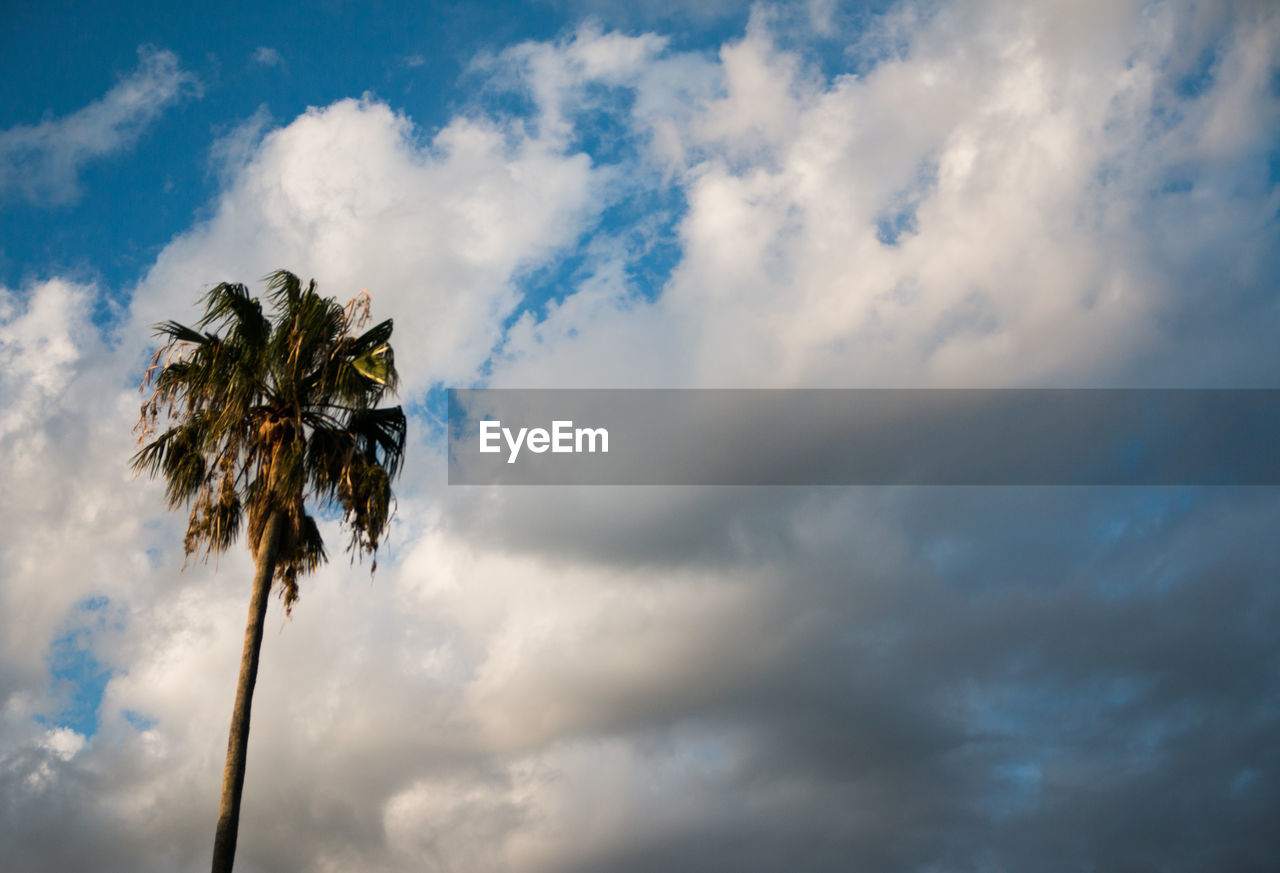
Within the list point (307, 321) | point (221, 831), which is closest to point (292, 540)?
point (307, 321)

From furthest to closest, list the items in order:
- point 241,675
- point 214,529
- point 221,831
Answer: point 214,529 < point 241,675 < point 221,831

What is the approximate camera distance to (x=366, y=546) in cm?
2197

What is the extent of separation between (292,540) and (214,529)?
5.08 feet

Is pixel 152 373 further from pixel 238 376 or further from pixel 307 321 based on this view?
pixel 307 321

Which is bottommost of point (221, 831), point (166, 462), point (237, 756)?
point (221, 831)

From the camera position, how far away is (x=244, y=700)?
19250 millimetres

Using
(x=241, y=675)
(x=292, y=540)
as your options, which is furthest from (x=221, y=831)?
(x=292, y=540)

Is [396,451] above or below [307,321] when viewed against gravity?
below

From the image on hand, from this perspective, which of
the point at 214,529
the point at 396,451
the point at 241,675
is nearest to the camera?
the point at 241,675

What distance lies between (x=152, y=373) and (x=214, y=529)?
3595mm

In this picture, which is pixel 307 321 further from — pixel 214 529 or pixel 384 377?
pixel 214 529

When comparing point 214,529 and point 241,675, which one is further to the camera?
point 214,529

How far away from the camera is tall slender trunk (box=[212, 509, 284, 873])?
1794 centimetres

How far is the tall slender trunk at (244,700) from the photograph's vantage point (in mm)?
17938
